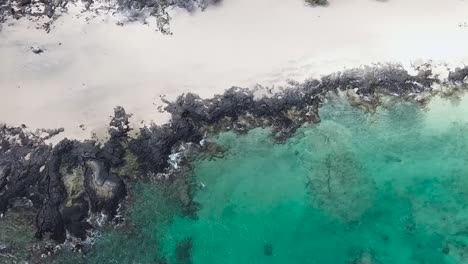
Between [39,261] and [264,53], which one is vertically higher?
[264,53]

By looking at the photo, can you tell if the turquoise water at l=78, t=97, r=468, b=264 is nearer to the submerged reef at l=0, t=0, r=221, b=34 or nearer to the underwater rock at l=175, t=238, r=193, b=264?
the underwater rock at l=175, t=238, r=193, b=264

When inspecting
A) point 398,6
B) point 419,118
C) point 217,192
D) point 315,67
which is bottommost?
point 217,192

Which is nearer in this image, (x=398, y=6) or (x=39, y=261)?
(x=39, y=261)

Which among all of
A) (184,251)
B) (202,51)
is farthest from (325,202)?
(202,51)

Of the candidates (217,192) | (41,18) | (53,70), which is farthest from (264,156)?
(41,18)

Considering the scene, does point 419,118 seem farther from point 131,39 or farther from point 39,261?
point 39,261
